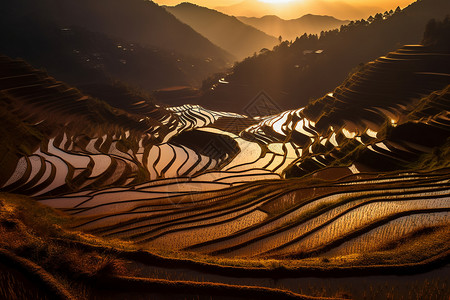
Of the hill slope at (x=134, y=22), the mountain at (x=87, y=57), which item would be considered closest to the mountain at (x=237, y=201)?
the mountain at (x=87, y=57)

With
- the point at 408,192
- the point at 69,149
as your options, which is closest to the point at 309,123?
the point at 408,192

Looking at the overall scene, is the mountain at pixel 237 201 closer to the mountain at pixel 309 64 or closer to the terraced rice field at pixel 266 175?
the terraced rice field at pixel 266 175

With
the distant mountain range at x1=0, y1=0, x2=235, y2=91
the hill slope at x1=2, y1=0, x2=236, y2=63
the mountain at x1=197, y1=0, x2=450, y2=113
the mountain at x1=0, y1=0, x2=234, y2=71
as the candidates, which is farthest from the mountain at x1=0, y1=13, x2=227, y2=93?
the hill slope at x1=2, y1=0, x2=236, y2=63

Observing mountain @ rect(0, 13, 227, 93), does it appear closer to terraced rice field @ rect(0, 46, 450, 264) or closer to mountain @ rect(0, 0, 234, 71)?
mountain @ rect(0, 0, 234, 71)

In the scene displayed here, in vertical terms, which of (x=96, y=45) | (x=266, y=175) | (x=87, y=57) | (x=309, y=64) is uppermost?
(x=96, y=45)

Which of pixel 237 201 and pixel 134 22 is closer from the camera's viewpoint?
pixel 237 201

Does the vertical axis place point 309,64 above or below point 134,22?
below

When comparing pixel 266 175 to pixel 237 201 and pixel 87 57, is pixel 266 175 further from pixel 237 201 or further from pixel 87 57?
pixel 87 57

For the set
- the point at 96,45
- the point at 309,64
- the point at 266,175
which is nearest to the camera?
the point at 266,175

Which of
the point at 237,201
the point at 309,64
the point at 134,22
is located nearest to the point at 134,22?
the point at 134,22
